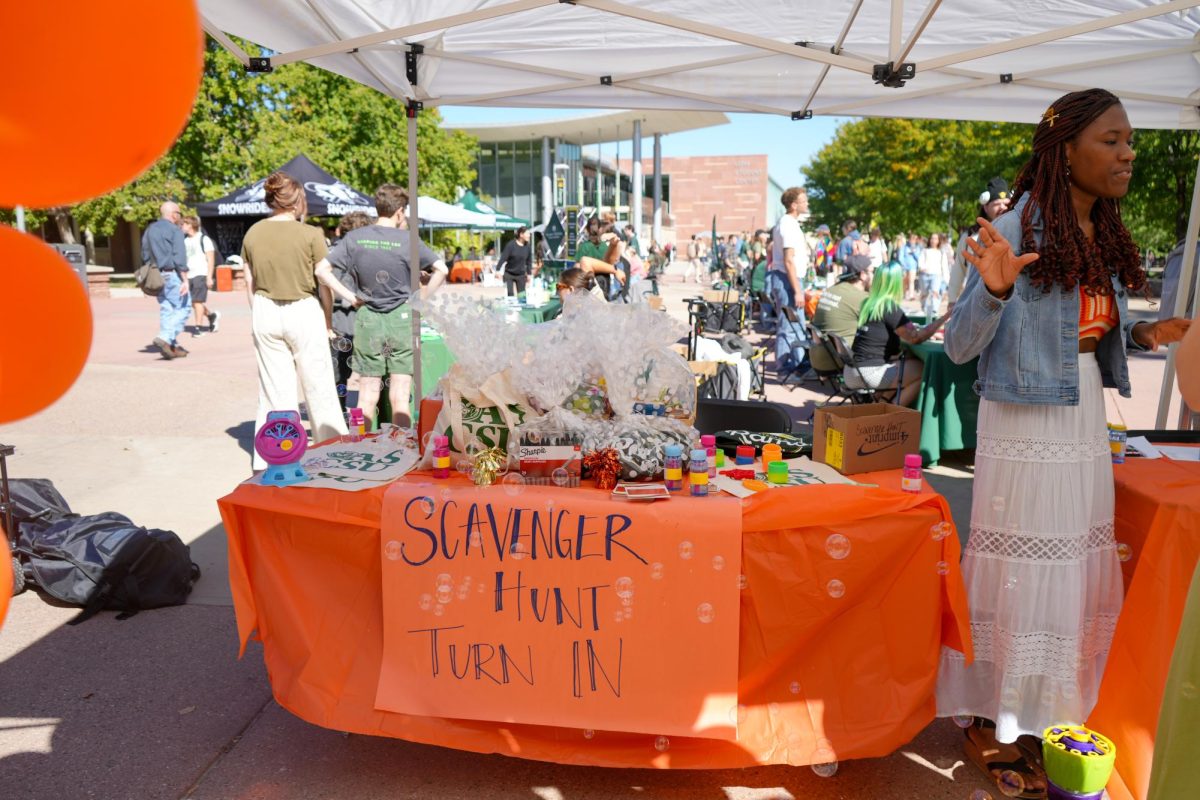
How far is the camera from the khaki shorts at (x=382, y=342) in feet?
17.9

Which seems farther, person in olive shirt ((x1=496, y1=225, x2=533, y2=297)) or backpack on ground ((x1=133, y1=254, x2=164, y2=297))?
person in olive shirt ((x1=496, y1=225, x2=533, y2=297))

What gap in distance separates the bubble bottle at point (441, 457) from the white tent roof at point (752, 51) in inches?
64.5

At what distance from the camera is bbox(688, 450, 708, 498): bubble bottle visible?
8.07ft

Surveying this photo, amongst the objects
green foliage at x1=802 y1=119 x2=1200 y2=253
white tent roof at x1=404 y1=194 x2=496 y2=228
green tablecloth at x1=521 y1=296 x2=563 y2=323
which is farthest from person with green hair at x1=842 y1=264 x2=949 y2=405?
green foliage at x1=802 y1=119 x2=1200 y2=253

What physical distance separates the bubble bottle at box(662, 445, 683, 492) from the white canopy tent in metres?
1.77

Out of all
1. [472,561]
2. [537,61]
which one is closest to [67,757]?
[472,561]

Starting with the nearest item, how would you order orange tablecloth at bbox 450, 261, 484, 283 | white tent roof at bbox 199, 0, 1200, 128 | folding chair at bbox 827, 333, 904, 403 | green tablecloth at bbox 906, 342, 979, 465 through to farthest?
white tent roof at bbox 199, 0, 1200, 128 → green tablecloth at bbox 906, 342, 979, 465 → folding chair at bbox 827, 333, 904, 403 → orange tablecloth at bbox 450, 261, 484, 283

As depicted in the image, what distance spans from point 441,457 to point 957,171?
32199mm

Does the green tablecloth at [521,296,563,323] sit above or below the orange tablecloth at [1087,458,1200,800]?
above

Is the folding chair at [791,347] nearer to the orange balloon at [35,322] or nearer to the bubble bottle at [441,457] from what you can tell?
the bubble bottle at [441,457]

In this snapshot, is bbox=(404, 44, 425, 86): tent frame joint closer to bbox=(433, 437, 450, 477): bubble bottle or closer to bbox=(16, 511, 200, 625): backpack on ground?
bbox=(433, 437, 450, 477): bubble bottle

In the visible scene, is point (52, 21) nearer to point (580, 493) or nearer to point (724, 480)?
point (580, 493)

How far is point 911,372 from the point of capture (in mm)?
5914

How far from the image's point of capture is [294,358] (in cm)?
505
